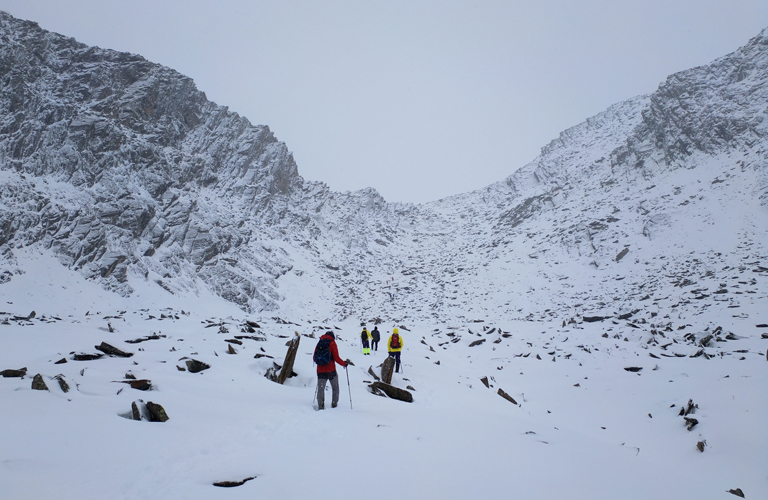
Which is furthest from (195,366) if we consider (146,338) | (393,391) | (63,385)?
(393,391)

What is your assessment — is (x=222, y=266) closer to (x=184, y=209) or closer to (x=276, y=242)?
(x=184, y=209)

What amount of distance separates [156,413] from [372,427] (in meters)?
3.71

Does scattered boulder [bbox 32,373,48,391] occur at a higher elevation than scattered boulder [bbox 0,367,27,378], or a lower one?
higher

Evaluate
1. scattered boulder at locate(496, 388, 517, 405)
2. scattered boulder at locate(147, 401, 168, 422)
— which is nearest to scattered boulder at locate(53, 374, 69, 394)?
scattered boulder at locate(147, 401, 168, 422)

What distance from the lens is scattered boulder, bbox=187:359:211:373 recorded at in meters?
9.36

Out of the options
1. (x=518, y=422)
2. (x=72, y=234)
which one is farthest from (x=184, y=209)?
(x=518, y=422)

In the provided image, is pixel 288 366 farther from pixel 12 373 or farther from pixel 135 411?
pixel 12 373

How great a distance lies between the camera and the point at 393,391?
9820mm

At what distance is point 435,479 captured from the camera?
14.8 ft

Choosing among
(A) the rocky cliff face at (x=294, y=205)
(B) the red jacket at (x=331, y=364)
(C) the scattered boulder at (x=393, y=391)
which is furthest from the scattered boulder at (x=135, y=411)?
(A) the rocky cliff face at (x=294, y=205)

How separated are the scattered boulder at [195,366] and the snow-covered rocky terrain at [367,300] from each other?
476 mm

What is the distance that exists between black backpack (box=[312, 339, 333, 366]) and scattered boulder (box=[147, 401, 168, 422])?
3.05 metres

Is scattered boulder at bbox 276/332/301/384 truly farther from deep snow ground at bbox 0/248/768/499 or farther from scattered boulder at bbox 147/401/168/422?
scattered boulder at bbox 147/401/168/422

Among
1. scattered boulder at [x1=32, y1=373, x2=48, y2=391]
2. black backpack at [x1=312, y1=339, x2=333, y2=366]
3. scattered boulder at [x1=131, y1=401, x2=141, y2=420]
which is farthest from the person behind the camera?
black backpack at [x1=312, y1=339, x2=333, y2=366]
